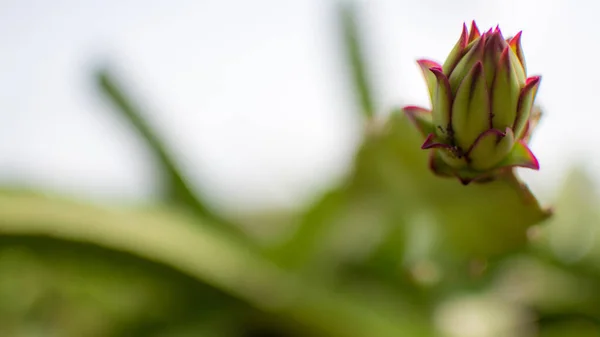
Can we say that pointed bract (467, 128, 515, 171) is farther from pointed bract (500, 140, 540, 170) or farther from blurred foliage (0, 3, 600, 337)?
blurred foliage (0, 3, 600, 337)

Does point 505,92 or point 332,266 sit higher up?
point 332,266

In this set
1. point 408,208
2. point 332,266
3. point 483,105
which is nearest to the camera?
point 483,105

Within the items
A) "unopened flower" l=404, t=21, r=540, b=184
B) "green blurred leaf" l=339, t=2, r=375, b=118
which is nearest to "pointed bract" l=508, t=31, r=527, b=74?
"unopened flower" l=404, t=21, r=540, b=184

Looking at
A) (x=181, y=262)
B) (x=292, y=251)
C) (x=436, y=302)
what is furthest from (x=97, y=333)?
(x=436, y=302)

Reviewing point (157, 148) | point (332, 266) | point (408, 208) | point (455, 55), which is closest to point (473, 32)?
point (455, 55)

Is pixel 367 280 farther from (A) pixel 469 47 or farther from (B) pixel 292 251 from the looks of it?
(A) pixel 469 47

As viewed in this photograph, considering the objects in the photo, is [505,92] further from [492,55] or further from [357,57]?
[357,57]

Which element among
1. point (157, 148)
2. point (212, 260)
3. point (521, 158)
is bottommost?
point (521, 158)

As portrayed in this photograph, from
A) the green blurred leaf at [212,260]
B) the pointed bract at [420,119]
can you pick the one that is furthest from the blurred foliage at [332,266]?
the pointed bract at [420,119]
